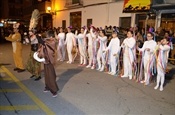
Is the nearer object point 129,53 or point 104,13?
point 129,53

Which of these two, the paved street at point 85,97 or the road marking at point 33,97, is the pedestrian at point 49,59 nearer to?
the paved street at point 85,97

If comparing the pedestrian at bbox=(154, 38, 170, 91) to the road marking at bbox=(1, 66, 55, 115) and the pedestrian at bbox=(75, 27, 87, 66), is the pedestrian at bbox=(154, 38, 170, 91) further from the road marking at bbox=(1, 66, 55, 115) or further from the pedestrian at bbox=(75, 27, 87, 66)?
the pedestrian at bbox=(75, 27, 87, 66)

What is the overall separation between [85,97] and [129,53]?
2.89 meters

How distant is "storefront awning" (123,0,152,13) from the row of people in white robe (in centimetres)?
490

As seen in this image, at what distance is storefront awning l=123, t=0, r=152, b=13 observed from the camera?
502 inches

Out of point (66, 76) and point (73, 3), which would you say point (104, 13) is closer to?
point (73, 3)

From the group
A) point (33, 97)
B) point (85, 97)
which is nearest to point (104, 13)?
point (85, 97)

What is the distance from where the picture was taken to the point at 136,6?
13.5m

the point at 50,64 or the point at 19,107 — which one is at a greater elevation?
the point at 50,64

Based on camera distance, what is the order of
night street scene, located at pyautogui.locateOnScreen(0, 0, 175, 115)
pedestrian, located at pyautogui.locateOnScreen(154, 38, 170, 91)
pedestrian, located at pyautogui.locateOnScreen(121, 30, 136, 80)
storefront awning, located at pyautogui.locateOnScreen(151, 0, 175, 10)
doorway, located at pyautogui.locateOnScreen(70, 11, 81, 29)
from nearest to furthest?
night street scene, located at pyautogui.locateOnScreen(0, 0, 175, 115) → pedestrian, located at pyautogui.locateOnScreen(154, 38, 170, 91) → pedestrian, located at pyautogui.locateOnScreen(121, 30, 136, 80) → storefront awning, located at pyautogui.locateOnScreen(151, 0, 175, 10) → doorway, located at pyautogui.locateOnScreen(70, 11, 81, 29)

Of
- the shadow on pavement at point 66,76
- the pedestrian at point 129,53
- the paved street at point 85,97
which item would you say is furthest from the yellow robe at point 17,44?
the pedestrian at point 129,53

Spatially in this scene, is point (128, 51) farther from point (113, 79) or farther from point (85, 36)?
point (85, 36)

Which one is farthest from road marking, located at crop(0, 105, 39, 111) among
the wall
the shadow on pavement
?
the wall

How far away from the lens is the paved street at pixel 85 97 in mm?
4789
